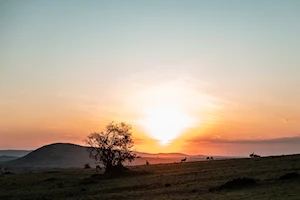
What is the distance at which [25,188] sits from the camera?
200ft

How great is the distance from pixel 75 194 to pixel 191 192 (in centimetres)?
1523

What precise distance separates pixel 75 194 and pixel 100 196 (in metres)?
5.18

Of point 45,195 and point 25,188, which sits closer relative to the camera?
point 45,195

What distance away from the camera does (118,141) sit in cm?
8738

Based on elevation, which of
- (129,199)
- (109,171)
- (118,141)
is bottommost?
(129,199)

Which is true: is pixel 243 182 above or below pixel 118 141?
below

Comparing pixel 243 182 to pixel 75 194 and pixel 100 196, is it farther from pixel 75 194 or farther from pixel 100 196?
pixel 75 194

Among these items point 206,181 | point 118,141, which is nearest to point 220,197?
point 206,181

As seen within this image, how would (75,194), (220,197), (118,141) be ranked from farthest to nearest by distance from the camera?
1. (118,141)
2. (75,194)
3. (220,197)

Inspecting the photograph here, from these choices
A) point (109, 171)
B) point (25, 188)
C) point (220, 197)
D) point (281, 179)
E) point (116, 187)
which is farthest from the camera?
point (109, 171)

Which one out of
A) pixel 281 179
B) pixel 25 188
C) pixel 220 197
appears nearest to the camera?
pixel 220 197

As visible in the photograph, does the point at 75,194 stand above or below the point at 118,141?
below

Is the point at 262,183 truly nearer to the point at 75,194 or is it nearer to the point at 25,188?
the point at 75,194

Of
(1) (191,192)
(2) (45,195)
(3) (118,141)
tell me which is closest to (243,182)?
(1) (191,192)
